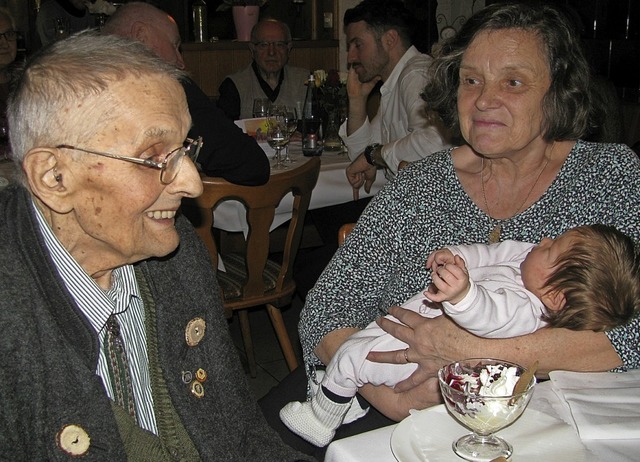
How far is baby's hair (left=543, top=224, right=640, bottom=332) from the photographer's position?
60.9 inches

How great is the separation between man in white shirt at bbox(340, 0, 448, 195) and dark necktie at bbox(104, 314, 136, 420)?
8.36 feet

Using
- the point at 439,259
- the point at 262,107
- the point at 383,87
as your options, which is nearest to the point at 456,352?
the point at 439,259

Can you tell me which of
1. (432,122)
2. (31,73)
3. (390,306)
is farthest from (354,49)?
(31,73)

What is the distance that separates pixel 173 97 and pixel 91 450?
2.13 feet

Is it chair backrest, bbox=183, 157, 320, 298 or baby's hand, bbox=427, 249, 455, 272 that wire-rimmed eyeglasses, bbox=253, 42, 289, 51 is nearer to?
chair backrest, bbox=183, 157, 320, 298

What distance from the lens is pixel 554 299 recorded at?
1.63 metres

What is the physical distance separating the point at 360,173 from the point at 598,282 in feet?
8.17

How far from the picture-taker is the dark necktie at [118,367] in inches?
53.9

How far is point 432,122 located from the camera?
376 centimetres

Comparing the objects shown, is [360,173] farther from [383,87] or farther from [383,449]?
[383,449]

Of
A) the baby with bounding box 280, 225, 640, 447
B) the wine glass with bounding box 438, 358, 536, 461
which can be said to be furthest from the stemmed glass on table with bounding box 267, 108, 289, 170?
the wine glass with bounding box 438, 358, 536, 461

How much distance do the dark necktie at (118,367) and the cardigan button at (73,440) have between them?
13cm

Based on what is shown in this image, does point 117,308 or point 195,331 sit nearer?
point 117,308

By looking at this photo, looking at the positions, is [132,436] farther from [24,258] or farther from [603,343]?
[603,343]
